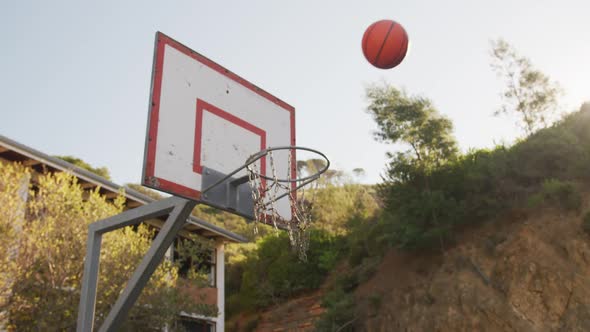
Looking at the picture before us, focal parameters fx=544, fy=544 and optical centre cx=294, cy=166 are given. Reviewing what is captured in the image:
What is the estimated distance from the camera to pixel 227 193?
18.2ft

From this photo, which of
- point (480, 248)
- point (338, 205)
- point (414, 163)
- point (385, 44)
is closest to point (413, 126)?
point (414, 163)

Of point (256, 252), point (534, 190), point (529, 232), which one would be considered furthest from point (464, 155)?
point (256, 252)

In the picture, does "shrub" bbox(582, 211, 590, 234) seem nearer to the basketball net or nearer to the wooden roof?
the basketball net

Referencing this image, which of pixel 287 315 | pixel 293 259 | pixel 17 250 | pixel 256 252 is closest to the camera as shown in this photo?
pixel 17 250

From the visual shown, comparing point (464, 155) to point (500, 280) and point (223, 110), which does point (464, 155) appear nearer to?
point (500, 280)

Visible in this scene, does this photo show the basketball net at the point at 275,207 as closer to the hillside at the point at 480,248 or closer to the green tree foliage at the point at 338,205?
Answer: the hillside at the point at 480,248

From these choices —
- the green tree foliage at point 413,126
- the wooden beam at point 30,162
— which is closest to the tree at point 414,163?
the green tree foliage at point 413,126

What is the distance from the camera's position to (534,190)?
643 inches

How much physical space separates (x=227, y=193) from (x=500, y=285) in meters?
11.1

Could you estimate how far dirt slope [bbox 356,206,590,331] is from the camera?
43.3 ft

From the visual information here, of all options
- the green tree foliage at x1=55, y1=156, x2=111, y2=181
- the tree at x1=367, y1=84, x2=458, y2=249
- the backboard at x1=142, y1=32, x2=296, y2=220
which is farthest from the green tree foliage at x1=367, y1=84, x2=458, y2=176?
the green tree foliage at x1=55, y1=156, x2=111, y2=181

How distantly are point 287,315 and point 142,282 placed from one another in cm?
1586

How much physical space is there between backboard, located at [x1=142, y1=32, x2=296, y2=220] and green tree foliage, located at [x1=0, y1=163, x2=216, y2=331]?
20.0 ft

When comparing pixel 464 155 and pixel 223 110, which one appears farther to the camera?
pixel 464 155
